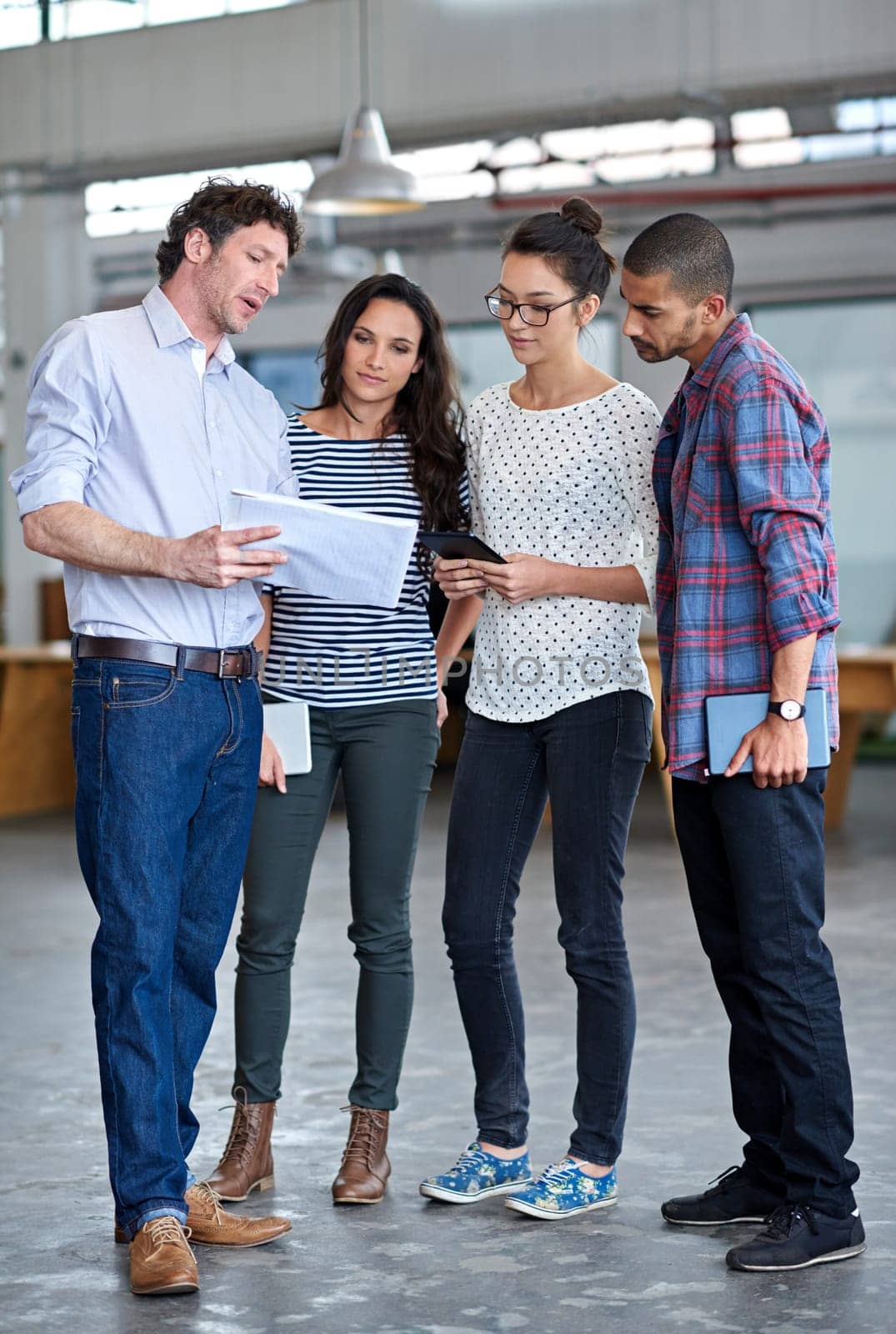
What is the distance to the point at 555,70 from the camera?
895cm

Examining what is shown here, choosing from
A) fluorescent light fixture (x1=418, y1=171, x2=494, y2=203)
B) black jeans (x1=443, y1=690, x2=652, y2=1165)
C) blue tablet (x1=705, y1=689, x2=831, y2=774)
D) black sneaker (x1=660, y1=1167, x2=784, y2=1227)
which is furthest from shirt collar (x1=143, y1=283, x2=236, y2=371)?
fluorescent light fixture (x1=418, y1=171, x2=494, y2=203)

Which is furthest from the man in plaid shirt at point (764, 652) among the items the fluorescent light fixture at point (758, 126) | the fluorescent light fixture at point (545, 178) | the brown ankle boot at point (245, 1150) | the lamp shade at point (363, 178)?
the fluorescent light fixture at point (545, 178)

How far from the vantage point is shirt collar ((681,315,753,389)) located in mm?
2322

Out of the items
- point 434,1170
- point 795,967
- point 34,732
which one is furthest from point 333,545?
point 34,732

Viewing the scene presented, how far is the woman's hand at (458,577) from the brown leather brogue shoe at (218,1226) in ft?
3.23

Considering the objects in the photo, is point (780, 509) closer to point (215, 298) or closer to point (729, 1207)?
point (215, 298)

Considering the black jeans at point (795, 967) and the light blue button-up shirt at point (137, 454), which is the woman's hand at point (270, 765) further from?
the black jeans at point (795, 967)

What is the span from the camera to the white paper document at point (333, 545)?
2.19 m

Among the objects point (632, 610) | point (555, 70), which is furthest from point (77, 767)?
point (555, 70)

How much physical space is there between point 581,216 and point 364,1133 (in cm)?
151

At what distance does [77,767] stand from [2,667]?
606 centimetres

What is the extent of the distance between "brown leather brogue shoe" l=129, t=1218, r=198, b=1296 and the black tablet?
1026mm

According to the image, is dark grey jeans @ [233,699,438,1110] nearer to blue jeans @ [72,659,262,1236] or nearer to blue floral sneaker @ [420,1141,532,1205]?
blue floral sneaker @ [420,1141,532,1205]

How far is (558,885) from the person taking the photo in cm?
257
